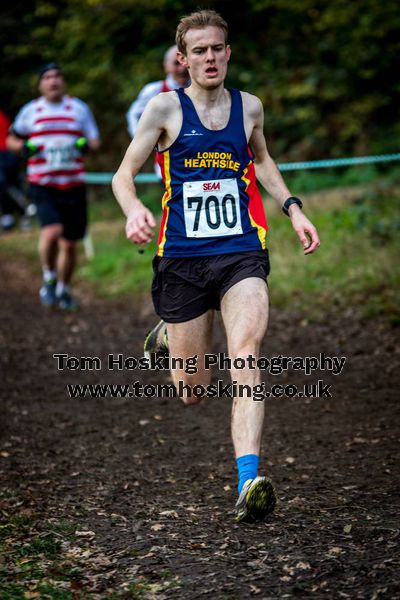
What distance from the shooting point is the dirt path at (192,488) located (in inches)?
130

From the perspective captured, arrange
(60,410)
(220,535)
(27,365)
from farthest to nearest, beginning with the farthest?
(27,365) → (60,410) → (220,535)

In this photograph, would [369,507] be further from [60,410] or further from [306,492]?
[60,410]

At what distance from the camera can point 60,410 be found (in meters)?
6.18

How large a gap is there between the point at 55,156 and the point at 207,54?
5.28m

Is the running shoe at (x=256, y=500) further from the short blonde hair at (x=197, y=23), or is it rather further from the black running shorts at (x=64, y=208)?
the black running shorts at (x=64, y=208)

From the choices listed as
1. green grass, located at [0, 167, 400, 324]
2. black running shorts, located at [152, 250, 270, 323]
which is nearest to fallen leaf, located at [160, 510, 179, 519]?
black running shorts, located at [152, 250, 270, 323]

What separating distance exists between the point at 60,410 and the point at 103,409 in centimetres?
29

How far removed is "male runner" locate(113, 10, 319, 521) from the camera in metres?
4.23

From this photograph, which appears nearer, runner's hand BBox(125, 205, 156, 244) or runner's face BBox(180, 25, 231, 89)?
runner's hand BBox(125, 205, 156, 244)

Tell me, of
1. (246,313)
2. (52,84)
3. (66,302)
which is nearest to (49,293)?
(66,302)

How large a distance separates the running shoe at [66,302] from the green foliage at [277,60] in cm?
527

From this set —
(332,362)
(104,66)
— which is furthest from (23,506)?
(104,66)

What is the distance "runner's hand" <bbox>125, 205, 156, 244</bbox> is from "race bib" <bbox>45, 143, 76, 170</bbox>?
18.5 ft

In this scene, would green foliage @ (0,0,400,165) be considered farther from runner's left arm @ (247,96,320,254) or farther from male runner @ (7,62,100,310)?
runner's left arm @ (247,96,320,254)
